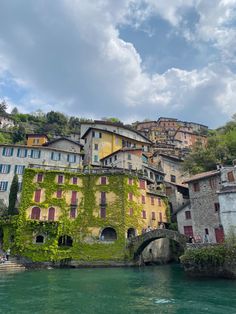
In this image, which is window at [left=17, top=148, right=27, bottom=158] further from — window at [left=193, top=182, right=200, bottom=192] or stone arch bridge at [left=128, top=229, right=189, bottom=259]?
window at [left=193, top=182, right=200, bottom=192]

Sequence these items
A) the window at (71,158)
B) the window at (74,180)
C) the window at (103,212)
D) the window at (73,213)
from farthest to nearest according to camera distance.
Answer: the window at (71,158) < the window at (74,180) < the window at (103,212) < the window at (73,213)

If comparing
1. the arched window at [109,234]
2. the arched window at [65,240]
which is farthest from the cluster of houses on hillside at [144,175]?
the arched window at [65,240]

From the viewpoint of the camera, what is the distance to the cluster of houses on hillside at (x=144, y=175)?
3316 cm

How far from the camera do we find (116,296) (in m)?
18.7

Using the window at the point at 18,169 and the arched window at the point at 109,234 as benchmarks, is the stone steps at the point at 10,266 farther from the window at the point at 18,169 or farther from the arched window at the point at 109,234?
the window at the point at 18,169

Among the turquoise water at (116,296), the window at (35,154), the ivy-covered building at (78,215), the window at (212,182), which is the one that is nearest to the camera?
the turquoise water at (116,296)

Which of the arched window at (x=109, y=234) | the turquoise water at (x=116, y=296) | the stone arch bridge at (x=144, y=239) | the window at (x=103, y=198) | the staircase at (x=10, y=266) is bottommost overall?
the turquoise water at (x=116, y=296)

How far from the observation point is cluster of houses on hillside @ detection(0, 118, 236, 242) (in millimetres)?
33156

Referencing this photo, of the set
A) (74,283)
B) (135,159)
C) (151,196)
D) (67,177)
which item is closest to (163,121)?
Result: (135,159)

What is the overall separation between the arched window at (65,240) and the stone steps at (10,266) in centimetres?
707

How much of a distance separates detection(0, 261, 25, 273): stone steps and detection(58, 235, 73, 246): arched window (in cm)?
707

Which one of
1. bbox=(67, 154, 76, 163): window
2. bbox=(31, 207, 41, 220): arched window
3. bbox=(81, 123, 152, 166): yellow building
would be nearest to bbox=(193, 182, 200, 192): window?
bbox=(31, 207, 41, 220): arched window

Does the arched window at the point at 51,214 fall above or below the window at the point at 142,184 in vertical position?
below

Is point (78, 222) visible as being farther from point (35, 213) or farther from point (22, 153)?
point (22, 153)
